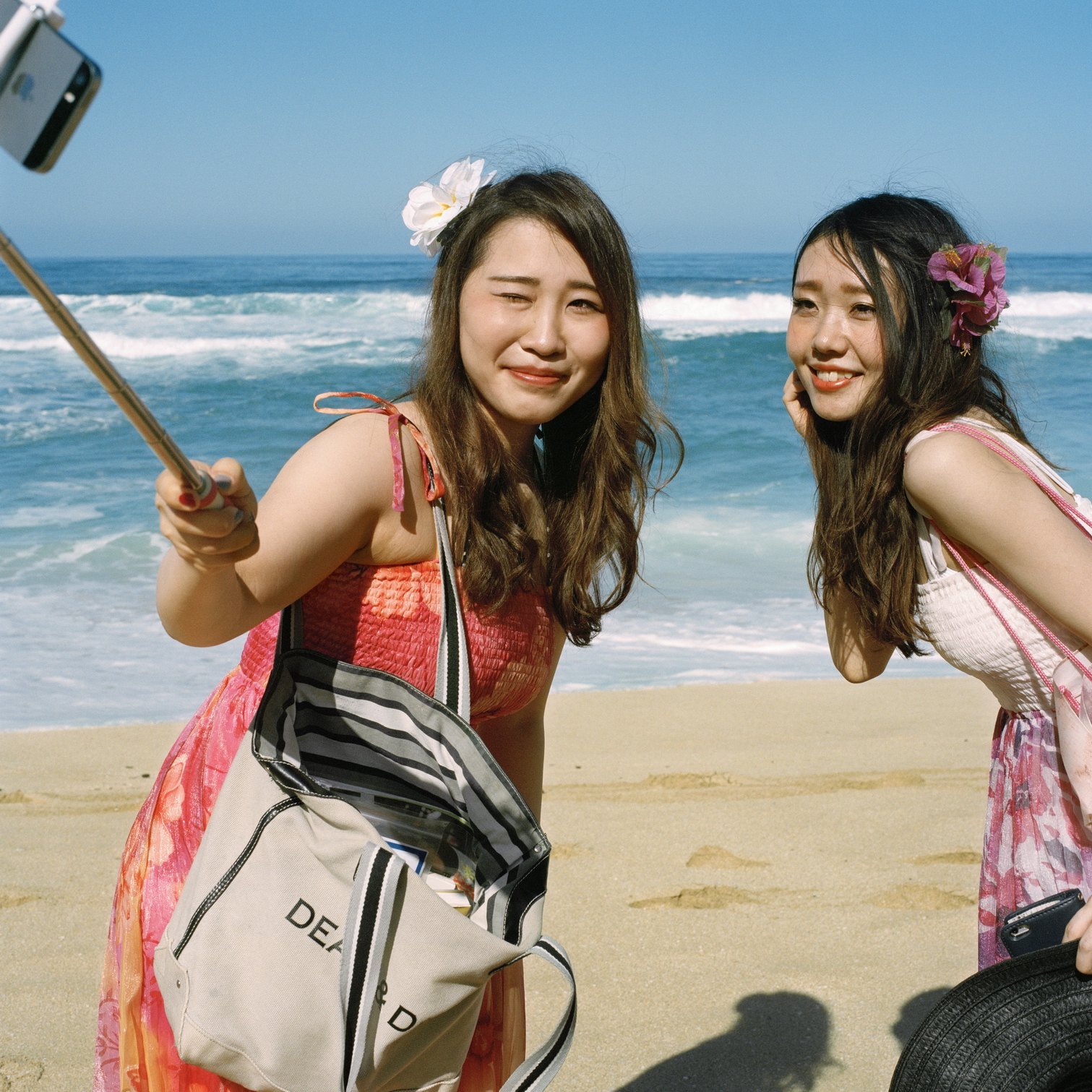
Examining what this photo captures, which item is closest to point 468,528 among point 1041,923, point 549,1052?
point 549,1052

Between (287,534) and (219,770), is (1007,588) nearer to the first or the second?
(287,534)

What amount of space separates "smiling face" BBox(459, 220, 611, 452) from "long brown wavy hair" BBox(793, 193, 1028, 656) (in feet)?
1.87

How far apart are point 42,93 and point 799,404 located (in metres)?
1.99

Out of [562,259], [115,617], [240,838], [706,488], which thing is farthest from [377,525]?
[706,488]

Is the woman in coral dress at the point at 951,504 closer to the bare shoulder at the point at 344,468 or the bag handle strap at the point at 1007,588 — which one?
the bag handle strap at the point at 1007,588

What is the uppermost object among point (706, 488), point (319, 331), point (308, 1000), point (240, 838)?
point (240, 838)

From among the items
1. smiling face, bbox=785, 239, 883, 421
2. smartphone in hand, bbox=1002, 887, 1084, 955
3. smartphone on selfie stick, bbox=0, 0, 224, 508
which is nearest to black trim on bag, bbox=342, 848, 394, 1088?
smartphone on selfie stick, bbox=0, 0, 224, 508

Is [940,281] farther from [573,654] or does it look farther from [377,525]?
[573,654]

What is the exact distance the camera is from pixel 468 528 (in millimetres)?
1841

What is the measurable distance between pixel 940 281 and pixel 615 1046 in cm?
225

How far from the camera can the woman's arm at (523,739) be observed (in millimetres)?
2117

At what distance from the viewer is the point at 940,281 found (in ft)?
7.15

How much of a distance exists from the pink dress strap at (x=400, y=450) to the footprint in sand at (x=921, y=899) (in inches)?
112

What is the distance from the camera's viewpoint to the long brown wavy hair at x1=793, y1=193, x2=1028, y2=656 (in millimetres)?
2102
